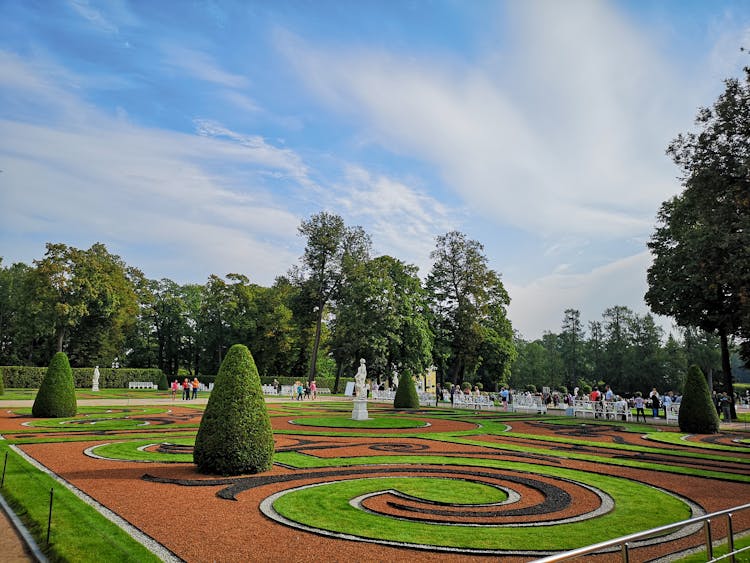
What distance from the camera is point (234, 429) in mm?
10398

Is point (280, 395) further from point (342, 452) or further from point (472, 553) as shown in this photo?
point (472, 553)

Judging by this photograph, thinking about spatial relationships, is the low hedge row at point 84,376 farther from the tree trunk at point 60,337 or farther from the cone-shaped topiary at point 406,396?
the cone-shaped topiary at point 406,396

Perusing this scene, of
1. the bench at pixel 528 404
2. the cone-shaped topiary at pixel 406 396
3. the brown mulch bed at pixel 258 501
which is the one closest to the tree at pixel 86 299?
the cone-shaped topiary at pixel 406 396

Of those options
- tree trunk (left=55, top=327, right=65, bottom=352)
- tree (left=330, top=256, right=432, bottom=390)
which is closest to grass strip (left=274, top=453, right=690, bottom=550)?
tree (left=330, top=256, right=432, bottom=390)

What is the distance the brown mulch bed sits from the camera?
6.31 m

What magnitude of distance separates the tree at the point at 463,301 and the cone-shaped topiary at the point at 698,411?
28734mm

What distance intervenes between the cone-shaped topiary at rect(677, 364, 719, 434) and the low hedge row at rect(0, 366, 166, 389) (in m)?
41.9

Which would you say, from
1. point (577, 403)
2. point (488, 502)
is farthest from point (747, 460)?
point (577, 403)

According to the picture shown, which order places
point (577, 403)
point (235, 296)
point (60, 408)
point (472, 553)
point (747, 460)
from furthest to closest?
point (235, 296) → point (577, 403) → point (60, 408) → point (747, 460) → point (472, 553)

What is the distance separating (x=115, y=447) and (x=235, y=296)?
54.2 m

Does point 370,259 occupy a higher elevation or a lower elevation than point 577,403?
higher

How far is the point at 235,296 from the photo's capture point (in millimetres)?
67438

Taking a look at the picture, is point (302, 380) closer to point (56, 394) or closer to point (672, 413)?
point (56, 394)

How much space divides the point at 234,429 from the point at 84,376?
165 ft
